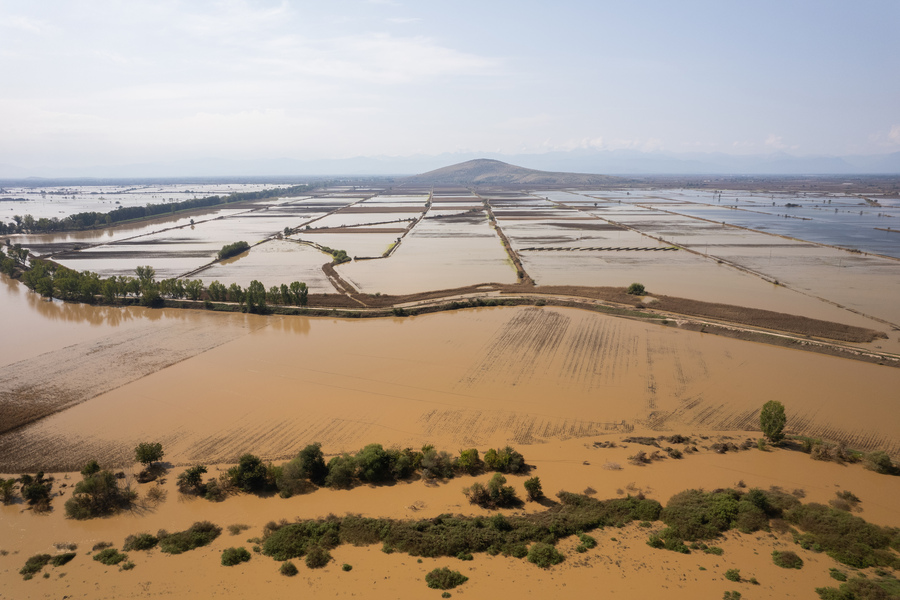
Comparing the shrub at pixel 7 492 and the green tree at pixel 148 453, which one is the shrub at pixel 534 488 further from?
the shrub at pixel 7 492

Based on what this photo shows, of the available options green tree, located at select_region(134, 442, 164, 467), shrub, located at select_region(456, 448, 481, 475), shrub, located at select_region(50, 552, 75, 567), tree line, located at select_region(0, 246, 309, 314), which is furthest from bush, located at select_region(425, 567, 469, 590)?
tree line, located at select_region(0, 246, 309, 314)

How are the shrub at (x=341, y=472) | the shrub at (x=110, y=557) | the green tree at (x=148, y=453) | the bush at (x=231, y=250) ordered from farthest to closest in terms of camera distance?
the bush at (x=231, y=250), the green tree at (x=148, y=453), the shrub at (x=341, y=472), the shrub at (x=110, y=557)

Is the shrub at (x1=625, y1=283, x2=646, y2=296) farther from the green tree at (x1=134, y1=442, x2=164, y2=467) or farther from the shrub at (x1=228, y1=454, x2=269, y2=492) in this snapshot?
the green tree at (x1=134, y1=442, x2=164, y2=467)

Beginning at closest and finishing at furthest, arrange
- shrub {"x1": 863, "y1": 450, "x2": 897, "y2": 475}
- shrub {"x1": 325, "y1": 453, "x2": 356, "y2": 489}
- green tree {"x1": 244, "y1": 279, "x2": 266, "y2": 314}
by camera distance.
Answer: shrub {"x1": 325, "y1": 453, "x2": 356, "y2": 489}, shrub {"x1": 863, "y1": 450, "x2": 897, "y2": 475}, green tree {"x1": 244, "y1": 279, "x2": 266, "y2": 314}

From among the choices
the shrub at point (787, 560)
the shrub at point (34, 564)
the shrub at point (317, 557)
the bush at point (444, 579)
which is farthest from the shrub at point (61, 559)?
the shrub at point (787, 560)

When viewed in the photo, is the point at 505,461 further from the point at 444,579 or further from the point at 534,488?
the point at 444,579
